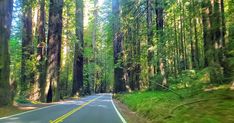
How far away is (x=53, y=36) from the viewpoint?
108ft

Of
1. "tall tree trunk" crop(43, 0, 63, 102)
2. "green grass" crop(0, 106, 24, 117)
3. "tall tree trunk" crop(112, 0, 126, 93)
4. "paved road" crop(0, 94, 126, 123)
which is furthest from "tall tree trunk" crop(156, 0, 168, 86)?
"tall tree trunk" crop(112, 0, 126, 93)

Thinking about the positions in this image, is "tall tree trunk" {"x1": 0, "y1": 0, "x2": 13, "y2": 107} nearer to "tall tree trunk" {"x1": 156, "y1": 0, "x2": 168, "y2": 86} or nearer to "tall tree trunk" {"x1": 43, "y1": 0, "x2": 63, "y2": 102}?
"tall tree trunk" {"x1": 156, "y1": 0, "x2": 168, "y2": 86}

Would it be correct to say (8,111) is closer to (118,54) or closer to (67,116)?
(67,116)

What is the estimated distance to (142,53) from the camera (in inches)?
1604

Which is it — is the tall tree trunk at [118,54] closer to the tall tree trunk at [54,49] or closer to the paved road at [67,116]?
the tall tree trunk at [54,49]

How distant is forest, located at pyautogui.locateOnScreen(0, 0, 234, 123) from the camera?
1346cm

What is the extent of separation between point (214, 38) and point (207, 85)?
6.98ft

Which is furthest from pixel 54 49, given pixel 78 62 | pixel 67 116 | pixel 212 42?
pixel 78 62

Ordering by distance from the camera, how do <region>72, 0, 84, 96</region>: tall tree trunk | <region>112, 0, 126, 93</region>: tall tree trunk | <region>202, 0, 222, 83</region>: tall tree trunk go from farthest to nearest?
<region>72, 0, 84, 96</region>: tall tree trunk
<region>112, 0, 126, 93</region>: tall tree trunk
<region>202, 0, 222, 83</region>: tall tree trunk

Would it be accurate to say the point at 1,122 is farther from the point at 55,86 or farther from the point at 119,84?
the point at 119,84

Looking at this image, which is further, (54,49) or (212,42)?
(54,49)

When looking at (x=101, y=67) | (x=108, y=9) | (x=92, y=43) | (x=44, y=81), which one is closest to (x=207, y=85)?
(x=44, y=81)

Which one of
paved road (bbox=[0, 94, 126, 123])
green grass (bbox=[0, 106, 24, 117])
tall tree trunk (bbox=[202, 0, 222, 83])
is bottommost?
paved road (bbox=[0, 94, 126, 123])

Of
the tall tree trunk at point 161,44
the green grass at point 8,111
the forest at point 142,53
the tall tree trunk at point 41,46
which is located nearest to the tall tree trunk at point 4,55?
the forest at point 142,53
